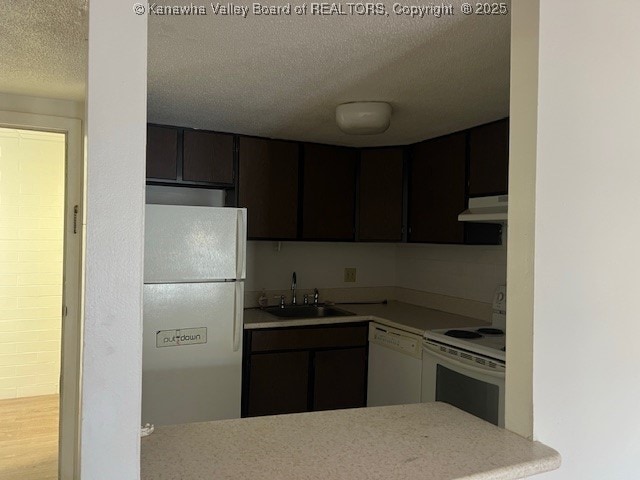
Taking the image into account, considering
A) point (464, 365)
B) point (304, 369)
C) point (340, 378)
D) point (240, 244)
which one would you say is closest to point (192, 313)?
point (240, 244)

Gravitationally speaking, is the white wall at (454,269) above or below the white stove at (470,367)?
above

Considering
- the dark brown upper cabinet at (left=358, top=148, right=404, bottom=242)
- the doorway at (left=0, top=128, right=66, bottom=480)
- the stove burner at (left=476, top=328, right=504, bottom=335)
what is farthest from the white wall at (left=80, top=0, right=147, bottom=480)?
the doorway at (left=0, top=128, right=66, bottom=480)

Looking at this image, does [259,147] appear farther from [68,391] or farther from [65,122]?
[68,391]

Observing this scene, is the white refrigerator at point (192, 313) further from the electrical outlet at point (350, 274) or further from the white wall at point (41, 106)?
the electrical outlet at point (350, 274)

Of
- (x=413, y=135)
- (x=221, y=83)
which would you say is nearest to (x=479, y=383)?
(x=413, y=135)

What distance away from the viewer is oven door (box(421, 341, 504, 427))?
94.3 inches

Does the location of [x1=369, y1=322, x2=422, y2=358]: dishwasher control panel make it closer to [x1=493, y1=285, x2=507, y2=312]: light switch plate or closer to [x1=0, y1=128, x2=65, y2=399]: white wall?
[x1=493, y1=285, x2=507, y2=312]: light switch plate

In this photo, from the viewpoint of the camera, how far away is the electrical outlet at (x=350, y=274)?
405 centimetres

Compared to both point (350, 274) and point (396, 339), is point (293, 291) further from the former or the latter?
point (396, 339)

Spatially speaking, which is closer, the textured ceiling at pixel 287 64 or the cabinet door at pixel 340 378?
the textured ceiling at pixel 287 64

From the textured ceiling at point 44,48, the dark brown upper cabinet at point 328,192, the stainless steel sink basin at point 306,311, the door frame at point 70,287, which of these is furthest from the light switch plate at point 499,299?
the textured ceiling at point 44,48

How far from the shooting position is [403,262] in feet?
13.6

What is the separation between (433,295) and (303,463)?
9.46 feet

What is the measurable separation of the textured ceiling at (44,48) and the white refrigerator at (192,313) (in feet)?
2.47
